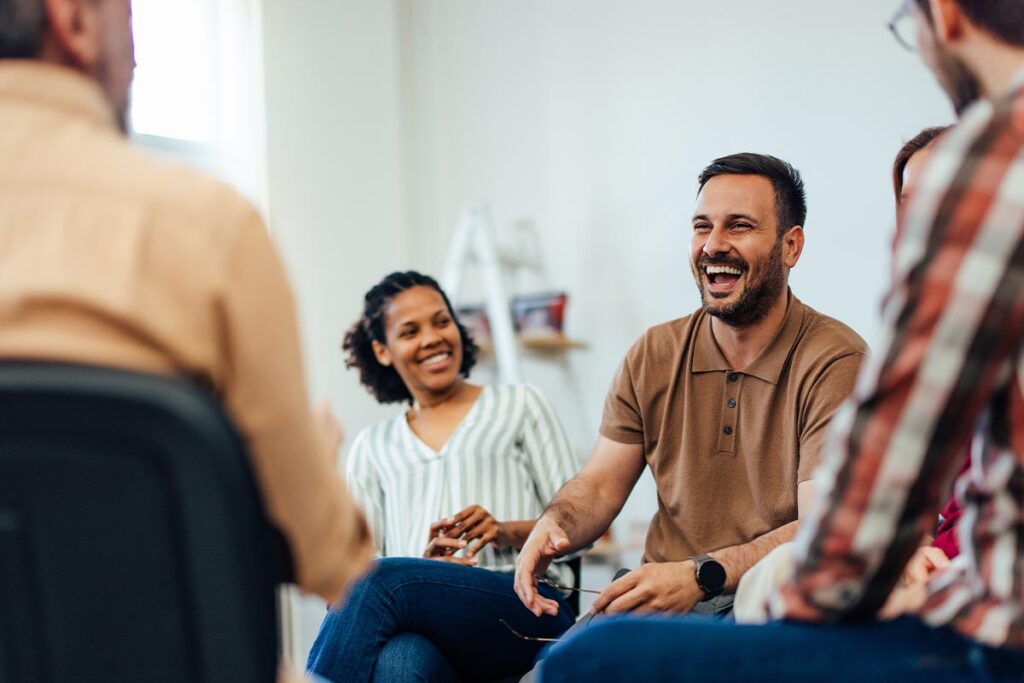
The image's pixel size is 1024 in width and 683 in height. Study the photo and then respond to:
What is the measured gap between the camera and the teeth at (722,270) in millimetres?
2168

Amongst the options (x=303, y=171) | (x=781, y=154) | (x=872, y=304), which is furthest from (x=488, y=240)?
(x=872, y=304)

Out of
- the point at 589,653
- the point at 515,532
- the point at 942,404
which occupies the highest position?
the point at 942,404

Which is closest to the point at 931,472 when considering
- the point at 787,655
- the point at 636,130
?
the point at 787,655

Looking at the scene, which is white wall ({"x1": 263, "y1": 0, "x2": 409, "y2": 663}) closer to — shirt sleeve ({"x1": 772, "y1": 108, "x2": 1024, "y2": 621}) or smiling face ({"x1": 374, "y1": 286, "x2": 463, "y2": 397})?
smiling face ({"x1": 374, "y1": 286, "x2": 463, "y2": 397})

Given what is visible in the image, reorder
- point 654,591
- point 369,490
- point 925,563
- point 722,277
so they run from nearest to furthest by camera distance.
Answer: point 925,563 < point 654,591 < point 722,277 < point 369,490

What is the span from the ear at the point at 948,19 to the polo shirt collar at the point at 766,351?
1.09 m

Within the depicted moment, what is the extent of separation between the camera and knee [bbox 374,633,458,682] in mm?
1944

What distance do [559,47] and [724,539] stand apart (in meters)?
2.61

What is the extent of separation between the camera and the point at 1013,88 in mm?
905

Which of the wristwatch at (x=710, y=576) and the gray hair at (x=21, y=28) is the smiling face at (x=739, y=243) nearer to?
the wristwatch at (x=710, y=576)

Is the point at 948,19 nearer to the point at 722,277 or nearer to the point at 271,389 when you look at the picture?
the point at 271,389

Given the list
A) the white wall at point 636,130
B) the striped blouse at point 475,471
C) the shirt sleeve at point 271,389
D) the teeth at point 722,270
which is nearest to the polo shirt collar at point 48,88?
the shirt sleeve at point 271,389

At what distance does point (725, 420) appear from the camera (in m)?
2.06

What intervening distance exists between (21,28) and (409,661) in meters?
1.31
